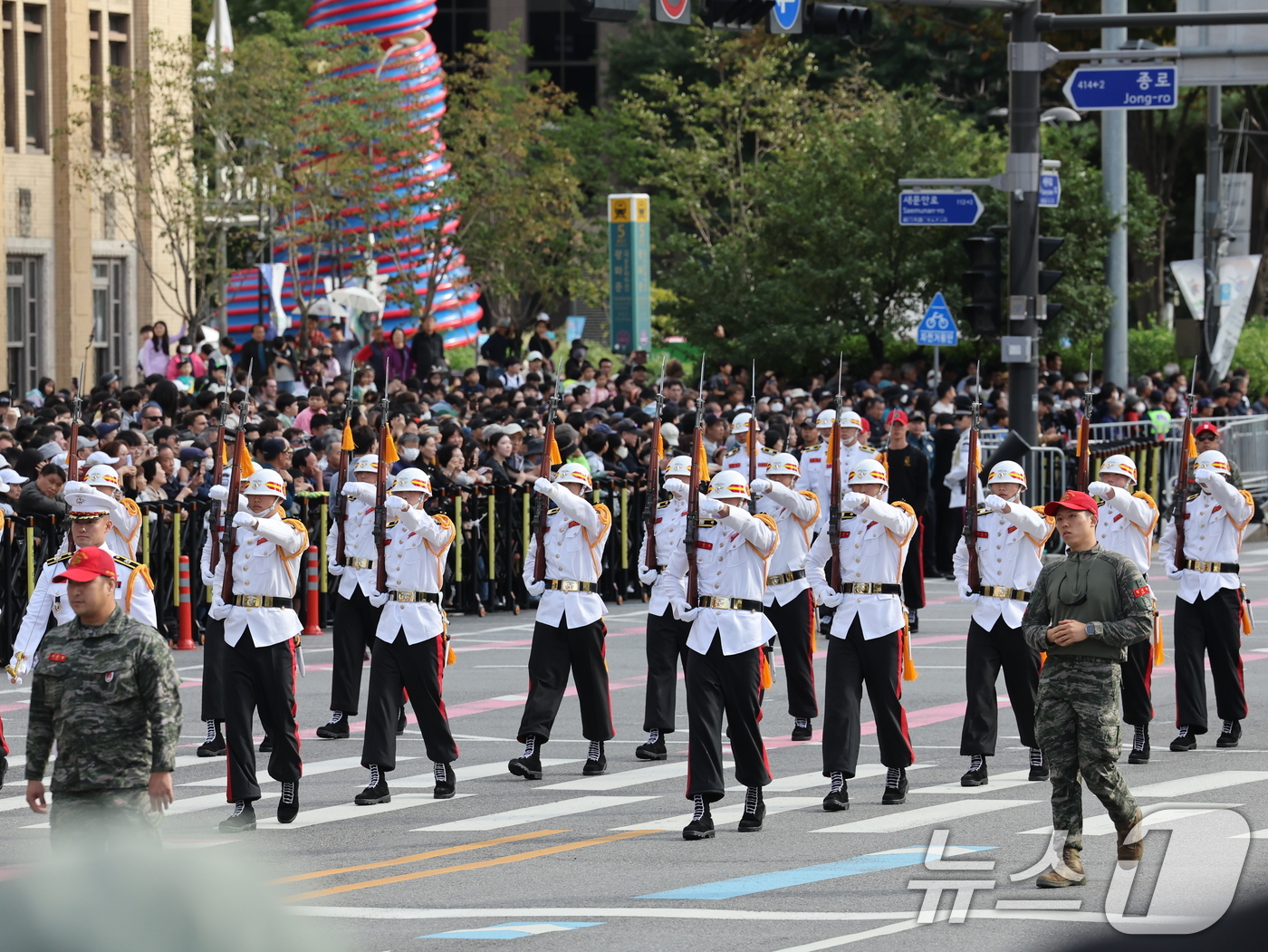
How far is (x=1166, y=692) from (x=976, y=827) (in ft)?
19.0

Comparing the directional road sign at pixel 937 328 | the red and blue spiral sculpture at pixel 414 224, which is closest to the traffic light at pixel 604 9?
the directional road sign at pixel 937 328

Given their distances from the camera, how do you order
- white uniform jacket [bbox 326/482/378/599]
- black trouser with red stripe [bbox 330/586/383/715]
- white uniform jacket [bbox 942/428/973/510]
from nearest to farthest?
white uniform jacket [bbox 326/482/378/599] → black trouser with red stripe [bbox 330/586/383/715] → white uniform jacket [bbox 942/428/973/510]

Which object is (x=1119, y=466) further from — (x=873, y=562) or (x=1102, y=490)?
(x=873, y=562)

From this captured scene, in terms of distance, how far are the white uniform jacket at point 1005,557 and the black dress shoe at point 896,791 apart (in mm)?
1313

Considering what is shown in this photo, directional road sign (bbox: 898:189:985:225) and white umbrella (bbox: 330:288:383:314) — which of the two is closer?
directional road sign (bbox: 898:189:985:225)

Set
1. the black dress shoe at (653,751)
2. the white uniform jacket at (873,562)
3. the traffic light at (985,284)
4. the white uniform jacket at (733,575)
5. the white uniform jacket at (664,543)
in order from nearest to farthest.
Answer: the white uniform jacket at (733,575)
the white uniform jacket at (873,562)
the white uniform jacket at (664,543)
the black dress shoe at (653,751)
the traffic light at (985,284)

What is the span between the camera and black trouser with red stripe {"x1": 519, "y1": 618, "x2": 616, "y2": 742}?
525 inches

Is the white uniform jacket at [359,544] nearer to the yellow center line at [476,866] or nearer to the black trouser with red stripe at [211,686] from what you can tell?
the black trouser with red stripe at [211,686]

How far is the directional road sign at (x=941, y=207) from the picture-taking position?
71.6ft

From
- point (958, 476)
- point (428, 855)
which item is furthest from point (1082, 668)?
point (958, 476)

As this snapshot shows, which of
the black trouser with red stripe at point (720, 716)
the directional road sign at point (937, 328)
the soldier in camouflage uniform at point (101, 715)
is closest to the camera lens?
the soldier in camouflage uniform at point (101, 715)

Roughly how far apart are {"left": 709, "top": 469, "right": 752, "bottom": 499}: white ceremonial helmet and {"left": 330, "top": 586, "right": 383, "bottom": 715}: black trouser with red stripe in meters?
3.67

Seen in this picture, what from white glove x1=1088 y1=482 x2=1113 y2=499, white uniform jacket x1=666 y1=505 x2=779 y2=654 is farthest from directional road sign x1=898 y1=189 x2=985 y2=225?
white uniform jacket x1=666 y1=505 x2=779 y2=654

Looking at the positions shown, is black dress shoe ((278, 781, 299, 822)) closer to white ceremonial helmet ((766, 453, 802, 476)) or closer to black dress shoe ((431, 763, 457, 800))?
black dress shoe ((431, 763, 457, 800))
